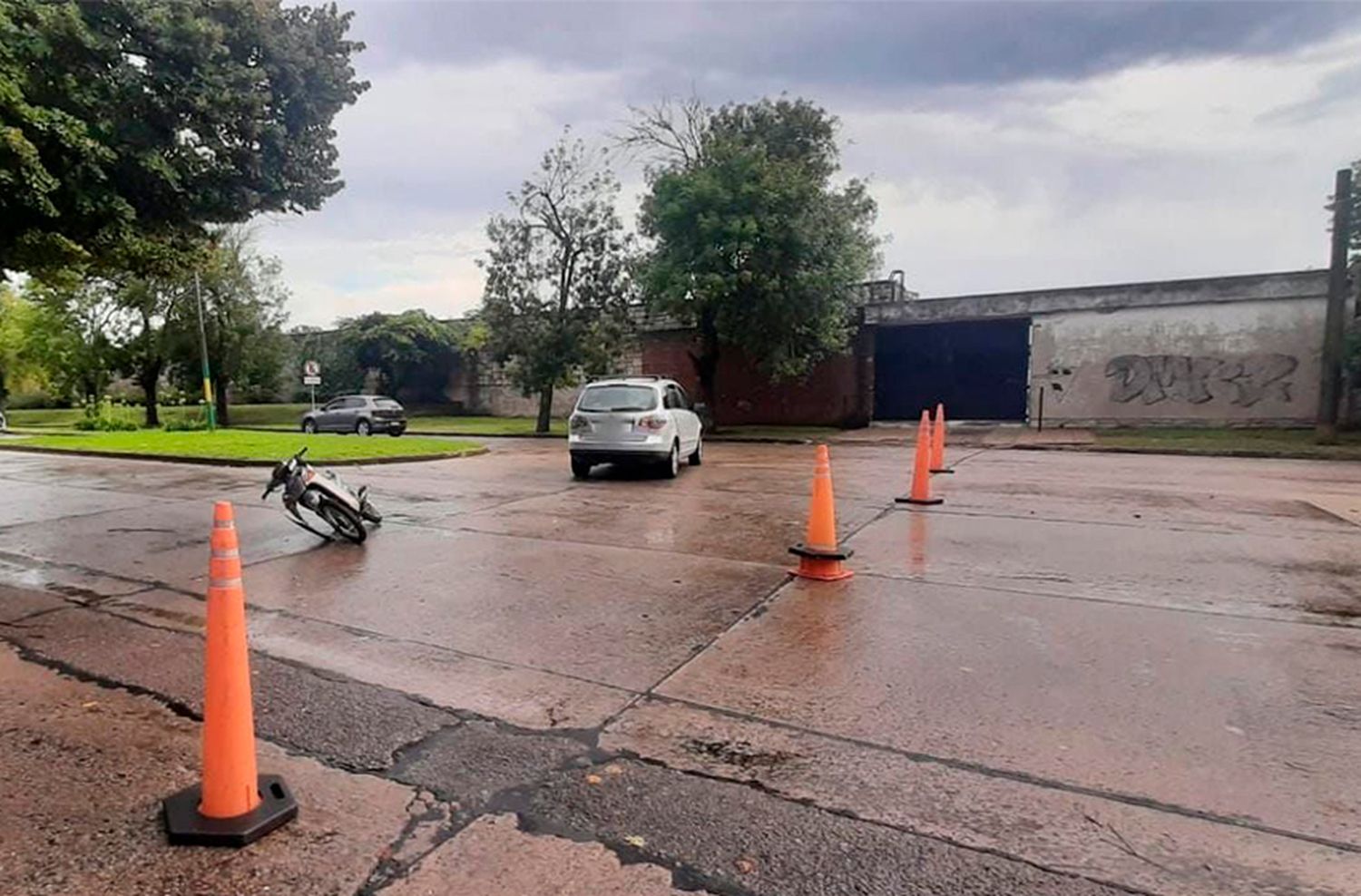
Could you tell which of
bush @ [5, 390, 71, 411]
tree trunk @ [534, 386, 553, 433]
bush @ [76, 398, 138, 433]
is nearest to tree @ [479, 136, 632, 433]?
tree trunk @ [534, 386, 553, 433]

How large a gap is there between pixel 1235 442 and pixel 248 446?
932 inches

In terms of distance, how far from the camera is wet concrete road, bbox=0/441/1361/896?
258 centimetres

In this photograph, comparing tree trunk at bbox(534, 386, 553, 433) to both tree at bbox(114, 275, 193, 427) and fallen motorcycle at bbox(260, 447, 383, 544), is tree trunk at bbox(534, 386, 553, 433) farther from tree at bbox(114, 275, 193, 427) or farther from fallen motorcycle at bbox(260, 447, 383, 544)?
fallen motorcycle at bbox(260, 447, 383, 544)

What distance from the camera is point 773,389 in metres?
27.4

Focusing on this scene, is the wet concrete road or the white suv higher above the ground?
the white suv

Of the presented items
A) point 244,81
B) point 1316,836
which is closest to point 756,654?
point 1316,836

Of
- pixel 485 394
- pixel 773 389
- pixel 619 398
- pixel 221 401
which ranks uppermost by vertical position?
pixel 773 389

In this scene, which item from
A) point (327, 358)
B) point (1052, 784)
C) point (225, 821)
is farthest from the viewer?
point (327, 358)

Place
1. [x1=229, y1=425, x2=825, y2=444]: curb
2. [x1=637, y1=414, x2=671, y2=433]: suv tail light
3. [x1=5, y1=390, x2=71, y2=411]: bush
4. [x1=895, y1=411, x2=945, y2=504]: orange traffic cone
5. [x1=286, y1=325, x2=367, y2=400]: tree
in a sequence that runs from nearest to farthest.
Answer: [x1=895, y1=411, x2=945, y2=504]: orange traffic cone, [x1=637, y1=414, x2=671, y2=433]: suv tail light, [x1=229, y1=425, x2=825, y2=444]: curb, [x1=286, y1=325, x2=367, y2=400]: tree, [x1=5, y1=390, x2=71, y2=411]: bush

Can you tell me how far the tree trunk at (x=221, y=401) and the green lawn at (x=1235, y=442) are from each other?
34764mm

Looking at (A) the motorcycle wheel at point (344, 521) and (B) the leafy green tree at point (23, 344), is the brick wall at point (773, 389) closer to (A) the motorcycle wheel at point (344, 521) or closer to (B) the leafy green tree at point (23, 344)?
(A) the motorcycle wheel at point (344, 521)

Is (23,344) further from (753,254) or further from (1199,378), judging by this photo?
(1199,378)

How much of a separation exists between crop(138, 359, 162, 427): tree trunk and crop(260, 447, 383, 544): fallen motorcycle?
32.4 metres

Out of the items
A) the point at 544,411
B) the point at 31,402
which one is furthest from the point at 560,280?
the point at 31,402
